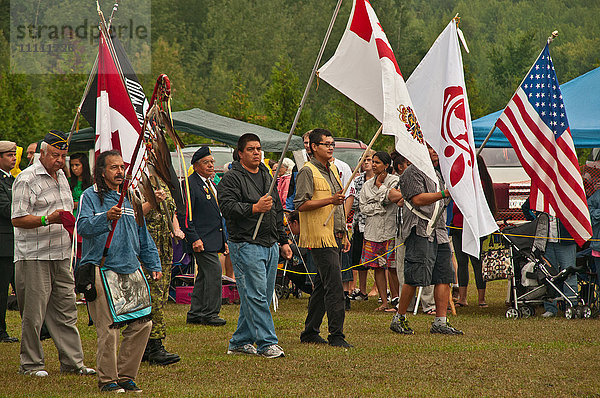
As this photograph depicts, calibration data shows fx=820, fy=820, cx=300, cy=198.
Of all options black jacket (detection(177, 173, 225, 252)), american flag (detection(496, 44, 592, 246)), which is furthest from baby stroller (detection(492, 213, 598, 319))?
black jacket (detection(177, 173, 225, 252))

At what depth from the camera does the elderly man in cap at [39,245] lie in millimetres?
7070

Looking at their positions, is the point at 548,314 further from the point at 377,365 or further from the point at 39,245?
the point at 39,245

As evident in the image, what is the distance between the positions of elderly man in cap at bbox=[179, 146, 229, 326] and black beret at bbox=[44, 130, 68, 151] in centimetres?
329

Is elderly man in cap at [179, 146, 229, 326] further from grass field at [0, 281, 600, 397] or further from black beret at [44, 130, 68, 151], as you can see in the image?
black beret at [44, 130, 68, 151]

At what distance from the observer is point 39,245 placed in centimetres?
711

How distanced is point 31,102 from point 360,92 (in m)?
22.8

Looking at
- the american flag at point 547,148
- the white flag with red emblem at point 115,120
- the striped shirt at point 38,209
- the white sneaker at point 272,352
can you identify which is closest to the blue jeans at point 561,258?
the american flag at point 547,148

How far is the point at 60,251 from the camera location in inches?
284

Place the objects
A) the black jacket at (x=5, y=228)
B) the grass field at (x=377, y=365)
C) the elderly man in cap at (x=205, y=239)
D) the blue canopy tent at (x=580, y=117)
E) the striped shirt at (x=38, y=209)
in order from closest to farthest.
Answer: the grass field at (x=377, y=365)
the striped shirt at (x=38, y=209)
the black jacket at (x=5, y=228)
the elderly man in cap at (x=205, y=239)
the blue canopy tent at (x=580, y=117)

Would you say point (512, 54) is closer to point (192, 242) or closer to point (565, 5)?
point (565, 5)

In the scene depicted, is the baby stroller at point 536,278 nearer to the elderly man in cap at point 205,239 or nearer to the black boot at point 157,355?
the elderly man in cap at point 205,239

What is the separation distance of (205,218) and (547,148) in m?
4.41

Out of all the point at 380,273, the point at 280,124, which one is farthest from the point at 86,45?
the point at 380,273

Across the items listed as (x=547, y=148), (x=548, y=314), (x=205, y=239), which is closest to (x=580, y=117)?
(x=547, y=148)
